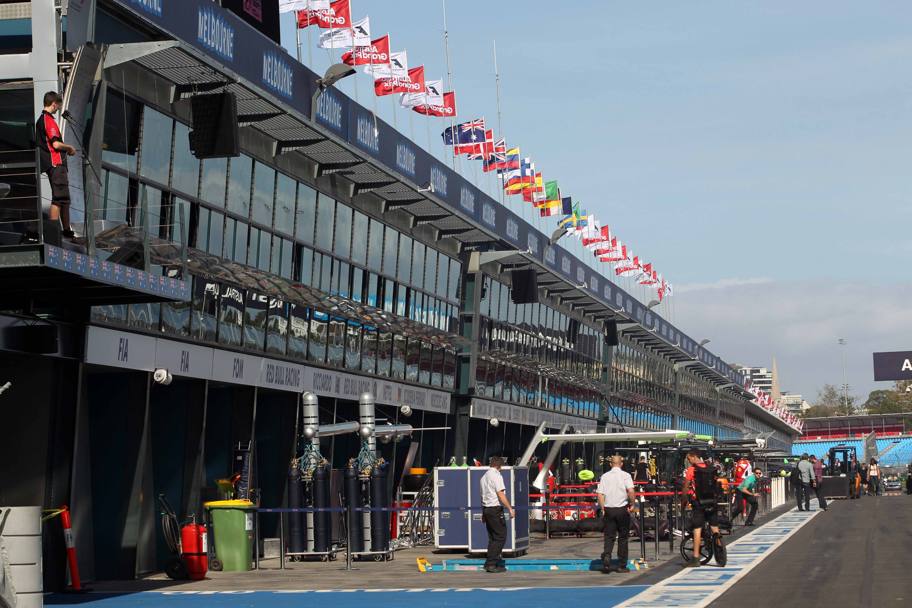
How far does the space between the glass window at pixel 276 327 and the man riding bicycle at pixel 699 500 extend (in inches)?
363

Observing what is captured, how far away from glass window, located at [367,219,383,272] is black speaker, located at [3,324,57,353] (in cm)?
1545

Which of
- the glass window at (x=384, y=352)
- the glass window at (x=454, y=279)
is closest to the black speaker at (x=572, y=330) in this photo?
the glass window at (x=454, y=279)

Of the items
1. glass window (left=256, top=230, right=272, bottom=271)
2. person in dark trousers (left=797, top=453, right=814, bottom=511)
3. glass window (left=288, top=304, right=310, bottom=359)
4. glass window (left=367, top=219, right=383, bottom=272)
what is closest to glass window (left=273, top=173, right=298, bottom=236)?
glass window (left=256, top=230, right=272, bottom=271)

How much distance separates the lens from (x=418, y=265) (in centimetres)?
3769

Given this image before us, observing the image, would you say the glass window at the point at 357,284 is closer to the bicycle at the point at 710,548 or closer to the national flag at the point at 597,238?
the bicycle at the point at 710,548

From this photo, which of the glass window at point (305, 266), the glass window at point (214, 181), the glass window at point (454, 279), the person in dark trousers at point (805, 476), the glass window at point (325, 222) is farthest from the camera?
the person in dark trousers at point (805, 476)

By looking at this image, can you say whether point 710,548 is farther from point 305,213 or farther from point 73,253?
point 305,213

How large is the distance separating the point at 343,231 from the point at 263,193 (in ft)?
15.8

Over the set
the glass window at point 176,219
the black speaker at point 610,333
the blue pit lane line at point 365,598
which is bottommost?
the blue pit lane line at point 365,598

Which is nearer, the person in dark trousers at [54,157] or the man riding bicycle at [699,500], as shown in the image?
the person in dark trousers at [54,157]

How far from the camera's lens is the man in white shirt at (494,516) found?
21312 mm

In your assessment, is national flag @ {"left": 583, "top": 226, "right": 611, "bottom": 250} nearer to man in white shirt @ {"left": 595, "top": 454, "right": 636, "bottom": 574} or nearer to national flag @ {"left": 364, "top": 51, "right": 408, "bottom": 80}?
national flag @ {"left": 364, "top": 51, "right": 408, "bottom": 80}

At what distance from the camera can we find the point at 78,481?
66.9 feet

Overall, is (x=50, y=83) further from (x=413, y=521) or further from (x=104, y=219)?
(x=413, y=521)
